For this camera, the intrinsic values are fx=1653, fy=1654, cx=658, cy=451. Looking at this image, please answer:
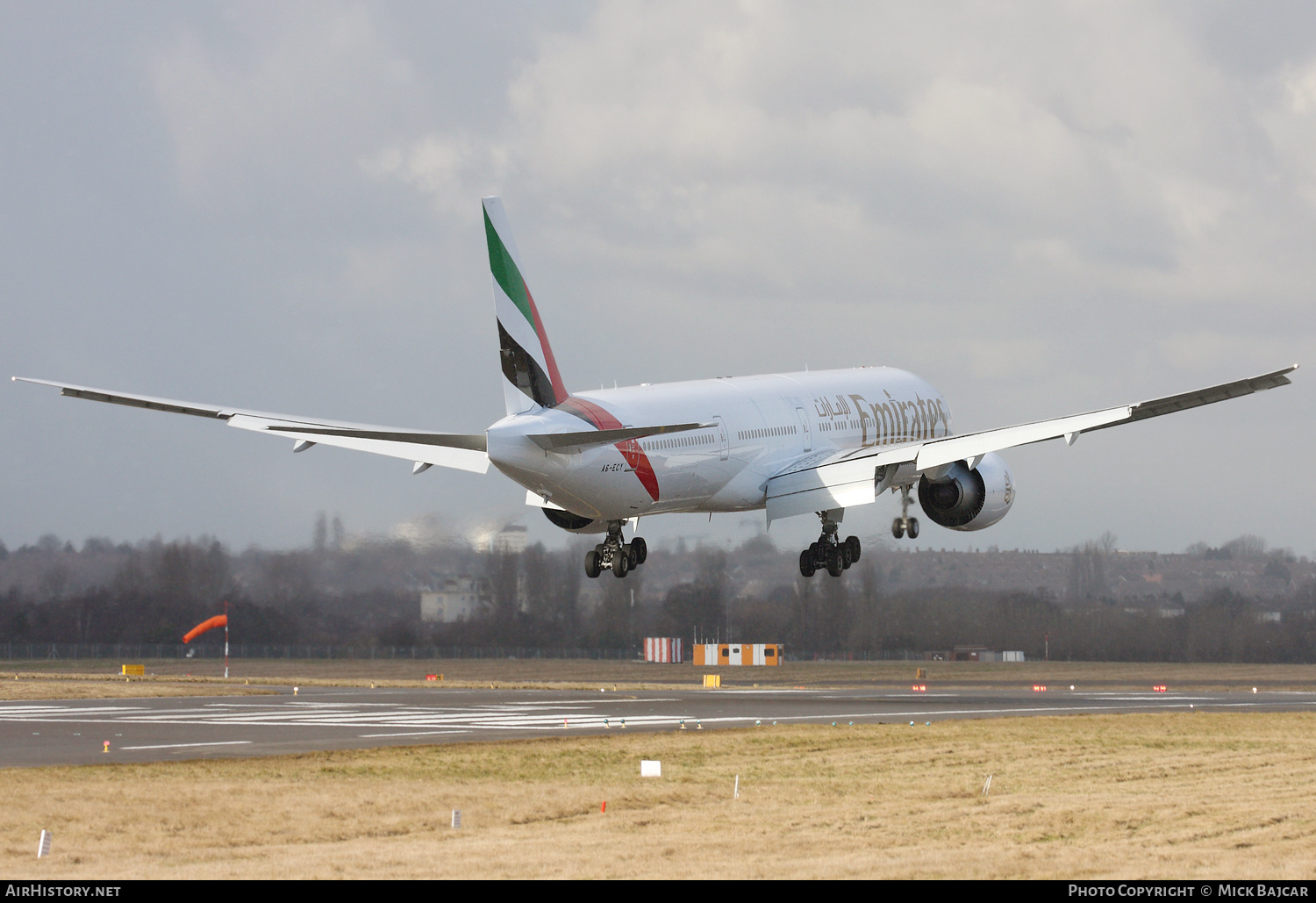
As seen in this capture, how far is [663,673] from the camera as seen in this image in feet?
280

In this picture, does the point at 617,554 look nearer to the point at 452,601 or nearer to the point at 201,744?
the point at 201,744

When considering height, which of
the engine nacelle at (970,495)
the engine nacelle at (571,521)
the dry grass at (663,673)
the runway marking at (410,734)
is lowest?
the runway marking at (410,734)

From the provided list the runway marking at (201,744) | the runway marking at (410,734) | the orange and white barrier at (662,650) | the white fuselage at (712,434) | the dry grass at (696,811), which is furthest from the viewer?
the orange and white barrier at (662,650)

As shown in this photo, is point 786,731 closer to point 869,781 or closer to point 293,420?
point 869,781

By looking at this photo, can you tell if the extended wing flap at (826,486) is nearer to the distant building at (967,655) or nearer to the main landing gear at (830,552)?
the main landing gear at (830,552)

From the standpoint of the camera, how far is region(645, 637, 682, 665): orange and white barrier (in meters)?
94.0

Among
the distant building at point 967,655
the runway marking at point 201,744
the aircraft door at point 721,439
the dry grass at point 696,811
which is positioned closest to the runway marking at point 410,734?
the runway marking at point 201,744

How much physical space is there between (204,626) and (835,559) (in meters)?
48.5

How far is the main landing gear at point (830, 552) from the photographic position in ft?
155

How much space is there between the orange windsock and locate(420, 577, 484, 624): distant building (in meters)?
10.0

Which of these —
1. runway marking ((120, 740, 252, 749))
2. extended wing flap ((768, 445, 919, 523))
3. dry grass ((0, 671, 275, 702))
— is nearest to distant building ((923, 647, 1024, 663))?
dry grass ((0, 671, 275, 702))

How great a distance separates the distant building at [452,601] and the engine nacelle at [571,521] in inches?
1527

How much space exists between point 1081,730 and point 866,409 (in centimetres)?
1338
